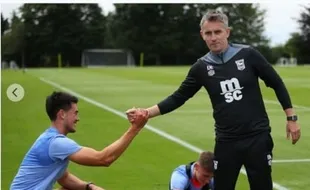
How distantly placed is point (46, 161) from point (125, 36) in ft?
140

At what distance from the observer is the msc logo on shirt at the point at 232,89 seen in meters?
4.84

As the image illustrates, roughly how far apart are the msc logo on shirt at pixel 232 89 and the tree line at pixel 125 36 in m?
26.7

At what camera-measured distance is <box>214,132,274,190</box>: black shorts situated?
486 centimetres

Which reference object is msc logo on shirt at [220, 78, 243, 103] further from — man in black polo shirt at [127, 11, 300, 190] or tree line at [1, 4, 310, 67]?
tree line at [1, 4, 310, 67]

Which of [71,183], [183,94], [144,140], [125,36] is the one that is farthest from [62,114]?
[125,36]

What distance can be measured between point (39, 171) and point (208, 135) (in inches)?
296

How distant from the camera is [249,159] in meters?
4.88

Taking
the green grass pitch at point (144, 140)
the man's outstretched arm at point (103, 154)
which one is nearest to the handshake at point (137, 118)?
the man's outstretched arm at point (103, 154)

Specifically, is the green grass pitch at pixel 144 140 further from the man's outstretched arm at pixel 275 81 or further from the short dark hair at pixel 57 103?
the short dark hair at pixel 57 103

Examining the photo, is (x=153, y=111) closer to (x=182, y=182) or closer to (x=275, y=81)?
(x=182, y=182)

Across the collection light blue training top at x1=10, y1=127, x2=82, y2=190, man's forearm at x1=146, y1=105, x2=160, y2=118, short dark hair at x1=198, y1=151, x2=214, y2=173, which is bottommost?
short dark hair at x1=198, y1=151, x2=214, y2=173

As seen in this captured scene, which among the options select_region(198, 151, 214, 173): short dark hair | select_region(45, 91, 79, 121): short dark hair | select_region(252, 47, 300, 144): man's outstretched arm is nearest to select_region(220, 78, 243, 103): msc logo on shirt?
select_region(252, 47, 300, 144): man's outstretched arm

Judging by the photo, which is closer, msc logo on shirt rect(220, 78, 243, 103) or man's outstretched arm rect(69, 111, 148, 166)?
man's outstretched arm rect(69, 111, 148, 166)

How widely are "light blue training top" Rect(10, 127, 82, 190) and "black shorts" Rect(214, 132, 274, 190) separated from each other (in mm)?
1169
